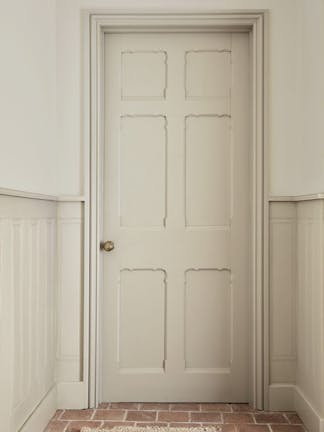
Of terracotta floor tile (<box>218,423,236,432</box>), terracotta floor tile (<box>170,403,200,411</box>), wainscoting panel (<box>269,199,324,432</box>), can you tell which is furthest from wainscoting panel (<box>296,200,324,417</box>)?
→ terracotta floor tile (<box>170,403,200,411</box>)

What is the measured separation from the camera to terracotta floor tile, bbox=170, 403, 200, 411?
2.61 m

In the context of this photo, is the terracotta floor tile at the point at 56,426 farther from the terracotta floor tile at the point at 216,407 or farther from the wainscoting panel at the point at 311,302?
the wainscoting panel at the point at 311,302

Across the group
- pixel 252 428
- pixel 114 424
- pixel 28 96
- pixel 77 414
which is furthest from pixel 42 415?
pixel 28 96

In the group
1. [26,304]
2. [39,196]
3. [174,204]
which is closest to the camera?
[26,304]

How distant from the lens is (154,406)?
2.65m

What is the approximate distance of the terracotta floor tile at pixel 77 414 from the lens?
248 centimetres

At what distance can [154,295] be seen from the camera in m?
2.73

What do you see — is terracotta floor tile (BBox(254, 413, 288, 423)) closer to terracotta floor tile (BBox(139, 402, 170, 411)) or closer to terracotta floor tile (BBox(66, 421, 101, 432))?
terracotta floor tile (BBox(139, 402, 170, 411))

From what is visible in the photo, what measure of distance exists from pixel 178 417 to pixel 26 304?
1.05 m

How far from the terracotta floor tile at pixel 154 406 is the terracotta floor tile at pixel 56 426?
441mm

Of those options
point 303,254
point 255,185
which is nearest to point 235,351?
point 303,254

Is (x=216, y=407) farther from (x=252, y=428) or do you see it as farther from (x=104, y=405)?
(x=104, y=405)

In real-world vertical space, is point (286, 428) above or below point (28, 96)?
below

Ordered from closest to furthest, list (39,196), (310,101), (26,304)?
(26,304), (39,196), (310,101)
